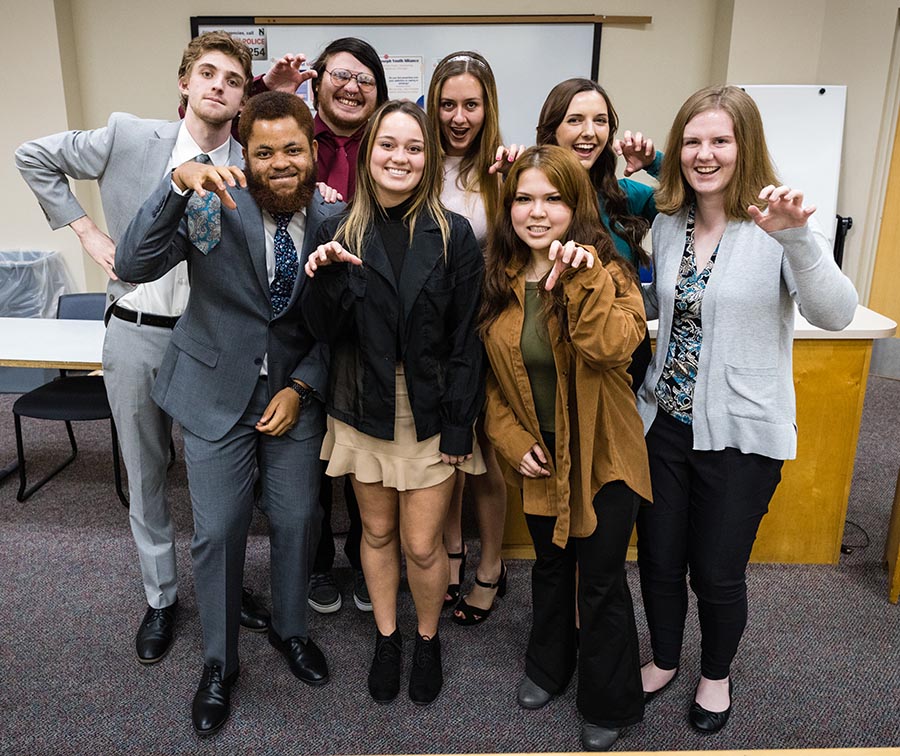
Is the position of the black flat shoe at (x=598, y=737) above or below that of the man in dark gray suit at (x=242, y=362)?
below

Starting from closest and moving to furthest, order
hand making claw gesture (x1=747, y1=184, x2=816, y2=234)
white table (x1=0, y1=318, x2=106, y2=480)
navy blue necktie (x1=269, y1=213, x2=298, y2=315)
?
hand making claw gesture (x1=747, y1=184, x2=816, y2=234)
navy blue necktie (x1=269, y1=213, x2=298, y2=315)
white table (x1=0, y1=318, x2=106, y2=480)

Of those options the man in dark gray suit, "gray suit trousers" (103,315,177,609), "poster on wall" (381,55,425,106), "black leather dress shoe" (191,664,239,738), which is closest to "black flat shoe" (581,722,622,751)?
the man in dark gray suit

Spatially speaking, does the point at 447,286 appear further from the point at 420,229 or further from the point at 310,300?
the point at 310,300

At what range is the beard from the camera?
1.74 metres

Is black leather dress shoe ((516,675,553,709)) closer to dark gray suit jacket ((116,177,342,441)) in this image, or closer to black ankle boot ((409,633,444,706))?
black ankle boot ((409,633,444,706))

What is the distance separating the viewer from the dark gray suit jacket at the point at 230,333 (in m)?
1.75

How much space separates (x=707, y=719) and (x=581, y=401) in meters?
0.94

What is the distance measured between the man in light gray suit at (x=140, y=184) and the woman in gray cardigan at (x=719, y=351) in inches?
44.1

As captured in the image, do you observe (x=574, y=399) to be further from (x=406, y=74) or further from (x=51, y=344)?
(x=406, y=74)

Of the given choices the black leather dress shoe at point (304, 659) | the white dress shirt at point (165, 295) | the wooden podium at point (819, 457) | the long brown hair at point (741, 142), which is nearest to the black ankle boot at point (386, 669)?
the black leather dress shoe at point (304, 659)

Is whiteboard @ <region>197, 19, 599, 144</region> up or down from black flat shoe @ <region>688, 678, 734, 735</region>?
up

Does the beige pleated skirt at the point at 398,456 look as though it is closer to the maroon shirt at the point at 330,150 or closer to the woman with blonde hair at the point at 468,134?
the woman with blonde hair at the point at 468,134

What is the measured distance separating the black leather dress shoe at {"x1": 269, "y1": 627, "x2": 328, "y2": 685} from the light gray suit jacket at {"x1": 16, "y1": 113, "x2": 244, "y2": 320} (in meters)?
1.03

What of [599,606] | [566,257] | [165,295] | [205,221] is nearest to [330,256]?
[205,221]
